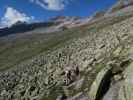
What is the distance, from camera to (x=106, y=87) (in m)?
22.4

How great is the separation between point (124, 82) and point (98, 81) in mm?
3109

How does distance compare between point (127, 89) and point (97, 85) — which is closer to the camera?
point (127, 89)

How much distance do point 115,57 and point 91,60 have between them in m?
3.81

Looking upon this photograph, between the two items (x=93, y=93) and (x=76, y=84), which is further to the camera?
(x=76, y=84)

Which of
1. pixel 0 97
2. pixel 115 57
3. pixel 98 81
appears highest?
pixel 115 57

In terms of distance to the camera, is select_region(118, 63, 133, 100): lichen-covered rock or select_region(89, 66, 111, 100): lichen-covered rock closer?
select_region(118, 63, 133, 100): lichen-covered rock

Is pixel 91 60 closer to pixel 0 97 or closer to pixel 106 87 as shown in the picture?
pixel 106 87

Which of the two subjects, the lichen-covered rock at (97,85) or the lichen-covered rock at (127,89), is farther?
the lichen-covered rock at (97,85)

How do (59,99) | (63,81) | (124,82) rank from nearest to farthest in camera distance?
(124,82)
(59,99)
(63,81)

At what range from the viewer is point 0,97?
1326 inches

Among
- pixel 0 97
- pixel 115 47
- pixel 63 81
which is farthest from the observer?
pixel 0 97

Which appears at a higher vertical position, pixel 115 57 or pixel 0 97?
pixel 115 57

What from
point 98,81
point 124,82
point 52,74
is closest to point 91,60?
point 52,74

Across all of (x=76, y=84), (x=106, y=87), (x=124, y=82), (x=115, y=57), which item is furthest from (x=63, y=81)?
(x=124, y=82)
